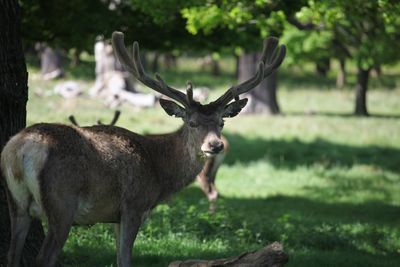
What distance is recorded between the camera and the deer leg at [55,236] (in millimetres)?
5785

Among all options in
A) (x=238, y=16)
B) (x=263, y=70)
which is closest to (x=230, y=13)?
(x=238, y=16)

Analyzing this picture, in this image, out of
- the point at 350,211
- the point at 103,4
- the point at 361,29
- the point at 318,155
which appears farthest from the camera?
the point at 361,29

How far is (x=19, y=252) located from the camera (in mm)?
6047

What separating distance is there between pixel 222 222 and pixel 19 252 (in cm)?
482

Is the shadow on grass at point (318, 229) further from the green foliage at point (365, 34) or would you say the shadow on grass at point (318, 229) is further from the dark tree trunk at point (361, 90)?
the dark tree trunk at point (361, 90)

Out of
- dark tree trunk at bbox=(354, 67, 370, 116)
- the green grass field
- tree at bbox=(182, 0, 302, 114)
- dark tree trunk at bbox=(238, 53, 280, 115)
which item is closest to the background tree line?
tree at bbox=(182, 0, 302, 114)

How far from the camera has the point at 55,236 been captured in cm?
580

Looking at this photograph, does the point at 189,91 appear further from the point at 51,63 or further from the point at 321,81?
the point at 321,81

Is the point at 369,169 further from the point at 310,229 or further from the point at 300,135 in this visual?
the point at 310,229

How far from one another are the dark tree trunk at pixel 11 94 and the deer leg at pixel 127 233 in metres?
0.92

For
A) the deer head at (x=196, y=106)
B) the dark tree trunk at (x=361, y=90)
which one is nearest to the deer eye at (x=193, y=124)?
the deer head at (x=196, y=106)

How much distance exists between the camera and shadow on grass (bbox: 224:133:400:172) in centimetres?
1817

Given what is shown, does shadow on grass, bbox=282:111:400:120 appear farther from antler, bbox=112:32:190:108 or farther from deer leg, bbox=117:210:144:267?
deer leg, bbox=117:210:144:267

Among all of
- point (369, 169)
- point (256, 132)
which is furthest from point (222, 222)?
point (256, 132)
